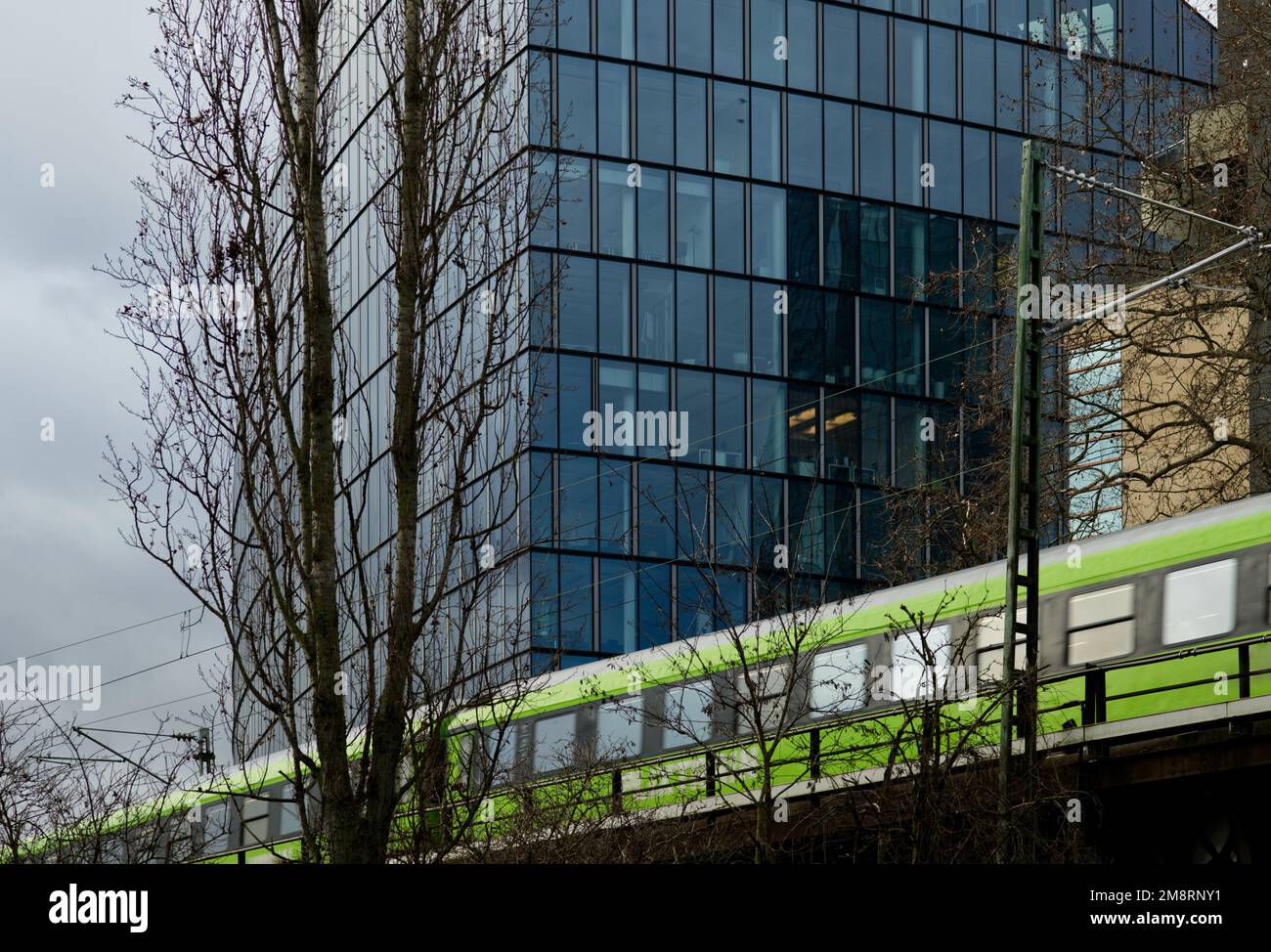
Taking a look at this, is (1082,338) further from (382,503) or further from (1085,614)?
(382,503)

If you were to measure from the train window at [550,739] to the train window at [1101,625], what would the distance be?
9060mm

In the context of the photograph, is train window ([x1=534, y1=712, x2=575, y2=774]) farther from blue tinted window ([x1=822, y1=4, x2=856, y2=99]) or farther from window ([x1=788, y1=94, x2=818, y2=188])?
blue tinted window ([x1=822, y1=4, x2=856, y2=99])

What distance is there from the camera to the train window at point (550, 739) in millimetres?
27938

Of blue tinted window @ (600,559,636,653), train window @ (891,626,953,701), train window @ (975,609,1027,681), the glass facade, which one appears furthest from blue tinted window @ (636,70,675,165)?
train window @ (975,609,1027,681)

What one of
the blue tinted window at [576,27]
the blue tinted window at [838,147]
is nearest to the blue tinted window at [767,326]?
the blue tinted window at [838,147]

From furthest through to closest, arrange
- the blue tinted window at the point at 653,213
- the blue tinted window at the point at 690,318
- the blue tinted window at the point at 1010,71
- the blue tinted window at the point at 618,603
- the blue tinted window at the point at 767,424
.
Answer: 1. the blue tinted window at the point at 1010,71
2. the blue tinted window at the point at 653,213
3. the blue tinted window at the point at 690,318
4. the blue tinted window at the point at 767,424
5. the blue tinted window at the point at 618,603

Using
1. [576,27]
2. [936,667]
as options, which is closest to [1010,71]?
[576,27]

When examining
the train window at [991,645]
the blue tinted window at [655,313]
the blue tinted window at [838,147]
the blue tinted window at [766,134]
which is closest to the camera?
the train window at [991,645]

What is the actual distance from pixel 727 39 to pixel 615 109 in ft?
14.0

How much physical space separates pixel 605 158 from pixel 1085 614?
2701 cm

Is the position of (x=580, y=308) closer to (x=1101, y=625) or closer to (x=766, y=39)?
(x=766, y=39)

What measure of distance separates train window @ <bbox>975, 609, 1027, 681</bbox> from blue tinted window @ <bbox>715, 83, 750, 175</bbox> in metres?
27.5

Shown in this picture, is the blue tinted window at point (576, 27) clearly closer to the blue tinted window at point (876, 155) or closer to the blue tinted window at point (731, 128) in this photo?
the blue tinted window at point (731, 128)
